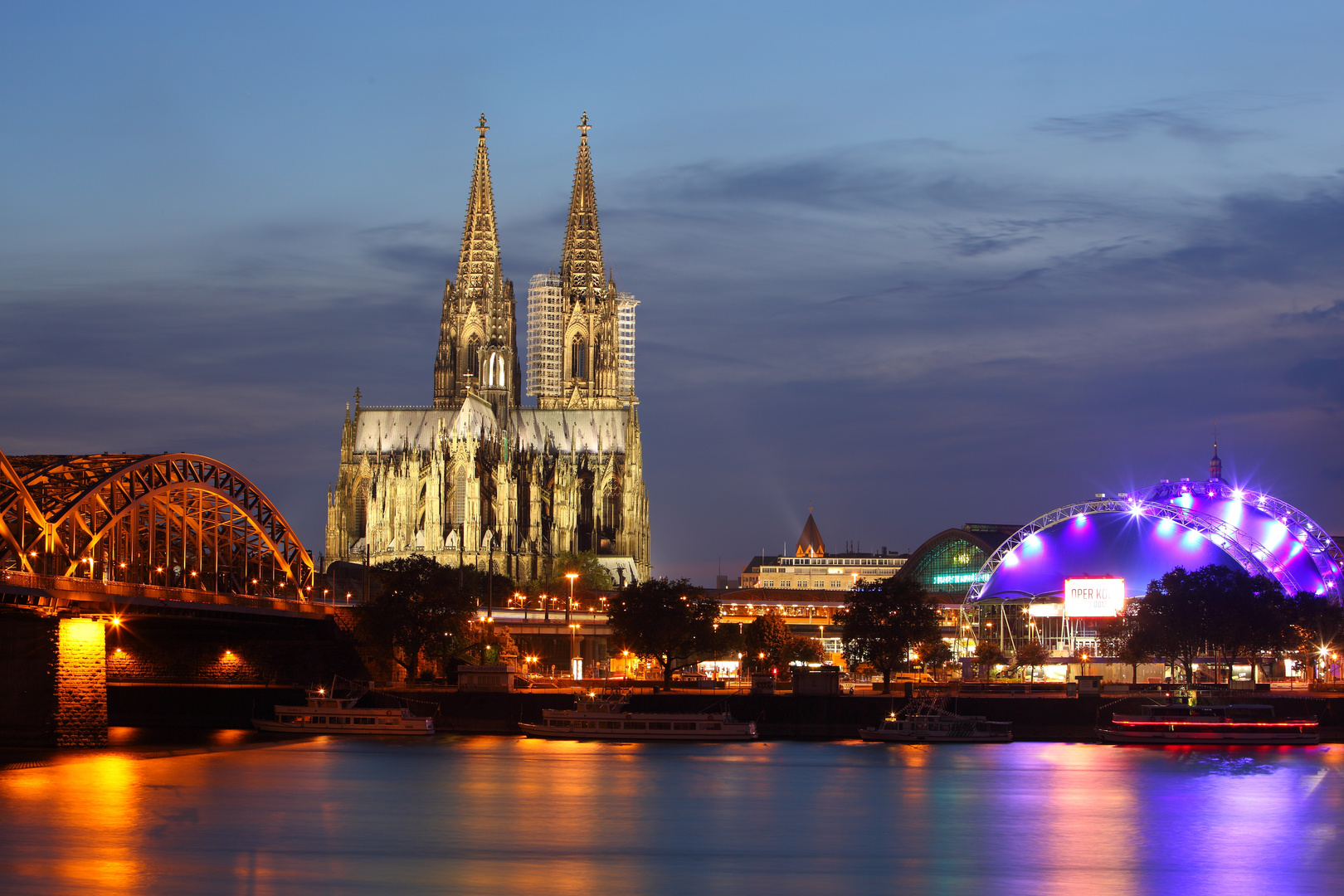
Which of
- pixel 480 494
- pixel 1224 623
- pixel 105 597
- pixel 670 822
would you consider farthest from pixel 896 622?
pixel 480 494

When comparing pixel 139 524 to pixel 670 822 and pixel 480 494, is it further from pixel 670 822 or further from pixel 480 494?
pixel 480 494

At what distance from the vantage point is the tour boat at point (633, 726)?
312 ft

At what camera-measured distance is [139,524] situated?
103250mm

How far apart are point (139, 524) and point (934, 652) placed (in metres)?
54.8

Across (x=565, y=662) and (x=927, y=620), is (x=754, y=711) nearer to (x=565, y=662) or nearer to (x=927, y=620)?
(x=927, y=620)

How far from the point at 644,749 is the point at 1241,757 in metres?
→ 29.3

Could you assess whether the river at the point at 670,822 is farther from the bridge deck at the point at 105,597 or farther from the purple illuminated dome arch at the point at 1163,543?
the purple illuminated dome arch at the point at 1163,543

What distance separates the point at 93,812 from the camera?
198 ft

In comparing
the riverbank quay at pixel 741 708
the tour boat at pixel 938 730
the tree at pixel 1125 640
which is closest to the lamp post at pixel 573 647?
the riverbank quay at pixel 741 708

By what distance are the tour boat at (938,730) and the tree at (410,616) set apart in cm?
3180

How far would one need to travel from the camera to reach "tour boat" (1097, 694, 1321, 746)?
300 feet

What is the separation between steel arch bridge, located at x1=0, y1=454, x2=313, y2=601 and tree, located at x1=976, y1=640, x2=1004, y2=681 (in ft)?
160

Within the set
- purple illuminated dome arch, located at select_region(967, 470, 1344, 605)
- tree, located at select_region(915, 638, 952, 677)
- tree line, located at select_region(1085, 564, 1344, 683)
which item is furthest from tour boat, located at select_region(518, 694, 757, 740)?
purple illuminated dome arch, located at select_region(967, 470, 1344, 605)

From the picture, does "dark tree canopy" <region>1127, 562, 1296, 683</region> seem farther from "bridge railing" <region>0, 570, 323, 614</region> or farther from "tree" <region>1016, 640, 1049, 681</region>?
"bridge railing" <region>0, 570, 323, 614</region>
